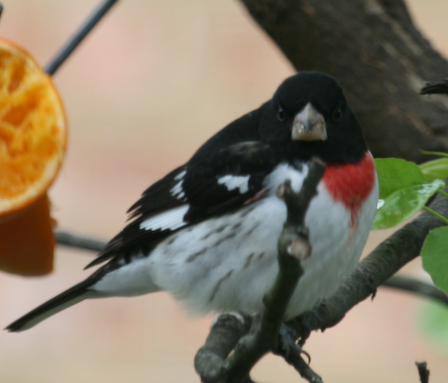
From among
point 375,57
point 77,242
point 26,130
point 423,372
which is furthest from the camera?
point 375,57

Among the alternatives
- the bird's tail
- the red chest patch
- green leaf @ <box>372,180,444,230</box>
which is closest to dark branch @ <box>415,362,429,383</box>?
green leaf @ <box>372,180,444,230</box>

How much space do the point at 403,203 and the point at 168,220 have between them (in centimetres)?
44

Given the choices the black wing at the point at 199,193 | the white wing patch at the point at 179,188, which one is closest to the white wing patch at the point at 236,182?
the black wing at the point at 199,193

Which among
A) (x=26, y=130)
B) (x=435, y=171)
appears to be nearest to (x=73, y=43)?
(x=26, y=130)

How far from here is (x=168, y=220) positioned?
142 centimetres

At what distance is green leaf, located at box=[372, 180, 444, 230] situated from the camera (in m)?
1.13

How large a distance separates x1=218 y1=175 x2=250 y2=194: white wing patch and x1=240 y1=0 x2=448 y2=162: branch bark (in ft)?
1.67

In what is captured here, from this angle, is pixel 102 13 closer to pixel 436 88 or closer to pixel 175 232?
pixel 175 232

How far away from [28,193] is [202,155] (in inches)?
16.7

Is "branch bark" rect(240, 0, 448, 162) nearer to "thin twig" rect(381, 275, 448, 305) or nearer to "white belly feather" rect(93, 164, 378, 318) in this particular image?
"thin twig" rect(381, 275, 448, 305)

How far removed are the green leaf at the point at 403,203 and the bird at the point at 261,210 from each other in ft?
0.25

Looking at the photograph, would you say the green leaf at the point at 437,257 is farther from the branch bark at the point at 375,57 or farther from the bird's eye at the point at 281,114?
the branch bark at the point at 375,57

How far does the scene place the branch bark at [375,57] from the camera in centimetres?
171

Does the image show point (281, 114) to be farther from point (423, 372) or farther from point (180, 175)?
point (423, 372)
